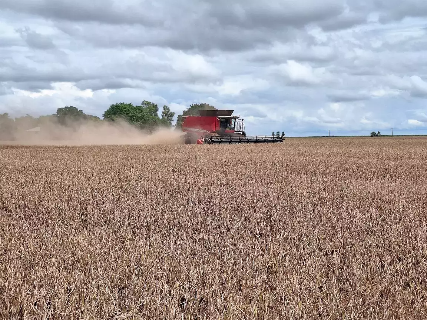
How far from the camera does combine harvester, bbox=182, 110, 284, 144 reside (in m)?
33.7

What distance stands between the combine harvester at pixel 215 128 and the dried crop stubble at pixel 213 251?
23.9 meters

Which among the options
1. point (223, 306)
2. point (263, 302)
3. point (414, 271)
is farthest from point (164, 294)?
point (414, 271)

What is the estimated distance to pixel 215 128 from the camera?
115ft

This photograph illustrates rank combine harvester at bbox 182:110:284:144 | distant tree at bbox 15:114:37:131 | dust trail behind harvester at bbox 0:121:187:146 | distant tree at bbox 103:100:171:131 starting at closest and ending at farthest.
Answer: combine harvester at bbox 182:110:284:144 → dust trail behind harvester at bbox 0:121:187:146 → distant tree at bbox 15:114:37:131 → distant tree at bbox 103:100:171:131

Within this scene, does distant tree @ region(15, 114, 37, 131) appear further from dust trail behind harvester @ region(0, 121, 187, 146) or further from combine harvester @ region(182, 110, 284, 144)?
combine harvester @ region(182, 110, 284, 144)

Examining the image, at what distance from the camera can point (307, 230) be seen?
577 centimetres

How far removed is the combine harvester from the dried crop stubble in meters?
23.9

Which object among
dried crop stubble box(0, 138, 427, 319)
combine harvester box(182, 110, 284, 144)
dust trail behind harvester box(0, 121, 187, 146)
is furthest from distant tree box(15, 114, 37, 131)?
dried crop stubble box(0, 138, 427, 319)

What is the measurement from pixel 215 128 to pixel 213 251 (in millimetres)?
30348

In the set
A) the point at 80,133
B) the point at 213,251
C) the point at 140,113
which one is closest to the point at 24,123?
the point at 80,133

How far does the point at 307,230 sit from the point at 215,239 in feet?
3.88

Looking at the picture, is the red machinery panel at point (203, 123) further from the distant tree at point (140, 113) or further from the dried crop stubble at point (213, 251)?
the distant tree at point (140, 113)

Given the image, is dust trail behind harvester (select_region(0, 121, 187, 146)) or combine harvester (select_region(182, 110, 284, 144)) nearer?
combine harvester (select_region(182, 110, 284, 144))

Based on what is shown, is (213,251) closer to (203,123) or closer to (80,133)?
(203,123)
